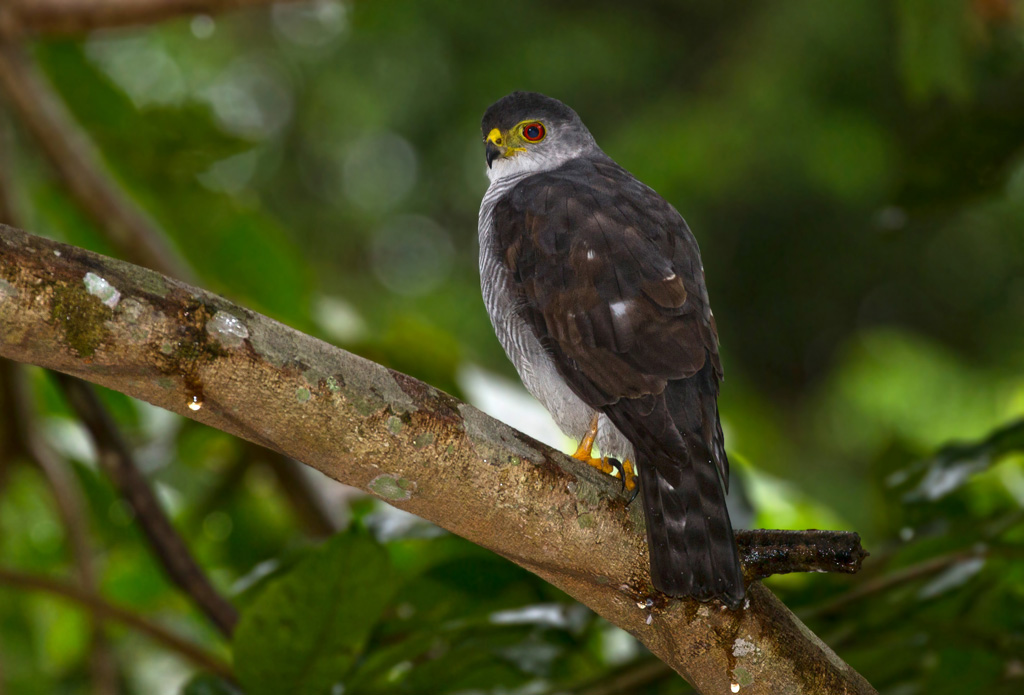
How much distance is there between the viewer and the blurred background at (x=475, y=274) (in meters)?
2.35

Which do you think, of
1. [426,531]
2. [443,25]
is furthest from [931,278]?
[426,531]

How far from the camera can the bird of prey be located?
5.29 ft

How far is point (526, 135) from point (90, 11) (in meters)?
1.68

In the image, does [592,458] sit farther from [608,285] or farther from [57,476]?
[57,476]

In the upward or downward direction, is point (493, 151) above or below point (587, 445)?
above

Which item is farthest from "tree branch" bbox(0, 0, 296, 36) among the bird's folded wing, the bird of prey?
the bird's folded wing

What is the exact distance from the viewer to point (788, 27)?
Answer: 708 centimetres

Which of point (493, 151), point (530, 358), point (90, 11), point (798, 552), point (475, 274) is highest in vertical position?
point (475, 274)

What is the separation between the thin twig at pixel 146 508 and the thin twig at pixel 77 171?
0.83 meters

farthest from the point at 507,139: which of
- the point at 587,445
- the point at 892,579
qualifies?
the point at 892,579

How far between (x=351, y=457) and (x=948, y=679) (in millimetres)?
1606

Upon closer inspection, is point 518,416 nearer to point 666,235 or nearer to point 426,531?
point 426,531

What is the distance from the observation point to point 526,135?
109 inches

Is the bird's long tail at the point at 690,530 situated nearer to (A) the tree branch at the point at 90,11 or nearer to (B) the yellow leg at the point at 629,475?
(B) the yellow leg at the point at 629,475
